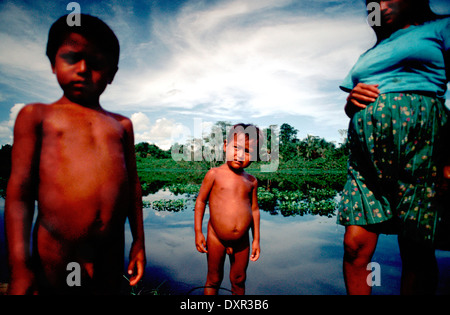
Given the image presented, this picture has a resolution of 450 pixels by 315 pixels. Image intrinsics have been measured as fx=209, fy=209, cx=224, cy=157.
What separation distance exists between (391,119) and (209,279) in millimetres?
1898

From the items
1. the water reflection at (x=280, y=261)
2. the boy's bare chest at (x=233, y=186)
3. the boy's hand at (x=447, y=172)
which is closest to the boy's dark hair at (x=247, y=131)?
the boy's bare chest at (x=233, y=186)

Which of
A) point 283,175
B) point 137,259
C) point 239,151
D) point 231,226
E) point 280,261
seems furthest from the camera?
point 283,175

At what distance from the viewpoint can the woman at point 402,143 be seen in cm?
115

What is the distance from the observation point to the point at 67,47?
3.25 feet

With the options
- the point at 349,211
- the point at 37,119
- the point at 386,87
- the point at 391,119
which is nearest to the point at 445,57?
the point at 386,87

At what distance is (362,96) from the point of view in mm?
1324

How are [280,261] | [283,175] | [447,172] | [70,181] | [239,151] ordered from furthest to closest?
[283,175] < [280,261] < [239,151] < [447,172] < [70,181]

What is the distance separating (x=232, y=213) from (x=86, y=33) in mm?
1643

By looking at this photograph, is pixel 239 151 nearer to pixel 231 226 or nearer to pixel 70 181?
pixel 231 226

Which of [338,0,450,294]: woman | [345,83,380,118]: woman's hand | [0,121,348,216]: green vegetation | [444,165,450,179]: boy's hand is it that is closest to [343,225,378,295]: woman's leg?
[338,0,450,294]: woman

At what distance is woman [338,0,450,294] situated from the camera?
1146mm

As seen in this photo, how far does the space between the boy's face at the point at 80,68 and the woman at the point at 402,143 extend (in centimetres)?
153

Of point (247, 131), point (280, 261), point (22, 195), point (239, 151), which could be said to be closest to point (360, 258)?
point (239, 151)
